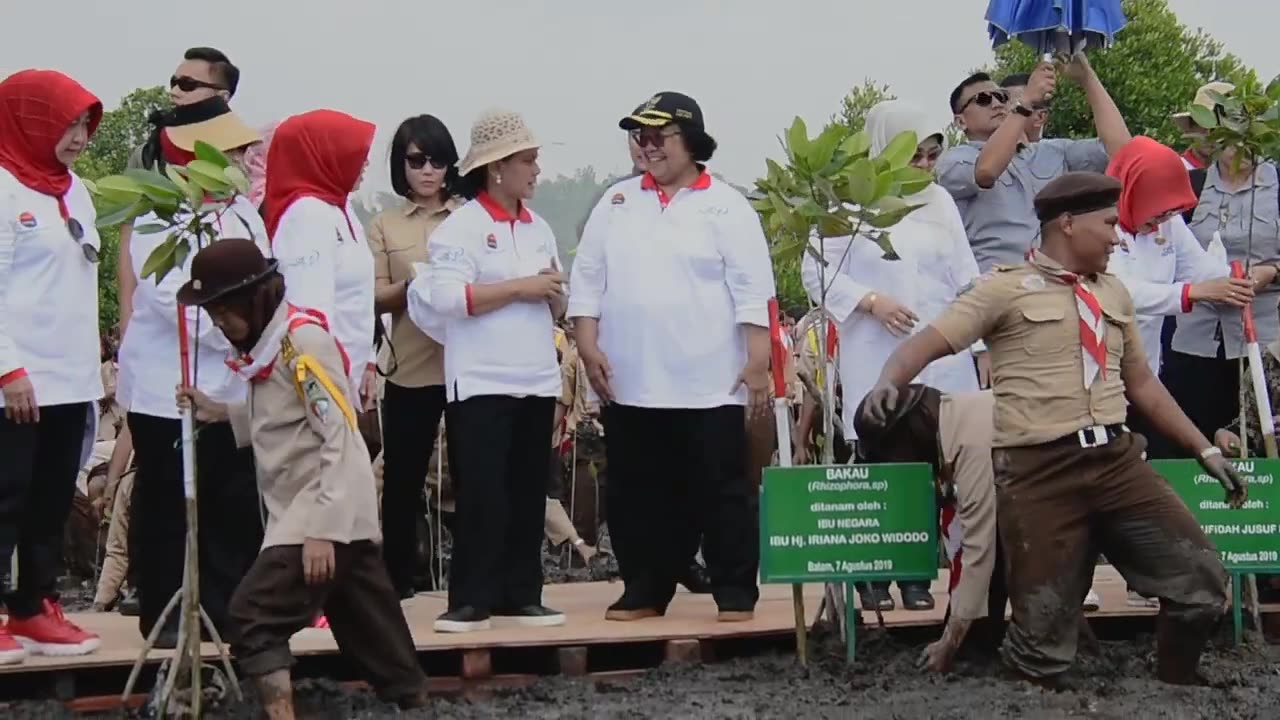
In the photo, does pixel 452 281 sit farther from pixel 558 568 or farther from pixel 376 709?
pixel 558 568

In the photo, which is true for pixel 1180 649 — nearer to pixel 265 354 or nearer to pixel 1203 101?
pixel 1203 101

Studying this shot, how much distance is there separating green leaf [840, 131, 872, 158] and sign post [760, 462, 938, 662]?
1127 mm

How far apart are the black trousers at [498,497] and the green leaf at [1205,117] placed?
2888 millimetres

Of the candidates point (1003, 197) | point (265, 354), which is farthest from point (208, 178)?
point (1003, 197)

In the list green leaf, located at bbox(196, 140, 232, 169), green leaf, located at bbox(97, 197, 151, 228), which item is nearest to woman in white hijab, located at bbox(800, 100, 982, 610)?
green leaf, located at bbox(196, 140, 232, 169)

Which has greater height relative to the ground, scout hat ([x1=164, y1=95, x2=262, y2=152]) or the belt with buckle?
scout hat ([x1=164, y1=95, x2=262, y2=152])

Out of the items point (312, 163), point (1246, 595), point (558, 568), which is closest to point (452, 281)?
point (312, 163)

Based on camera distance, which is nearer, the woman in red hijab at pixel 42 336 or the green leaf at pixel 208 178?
the green leaf at pixel 208 178

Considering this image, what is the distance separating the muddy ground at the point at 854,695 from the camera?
6.10 meters

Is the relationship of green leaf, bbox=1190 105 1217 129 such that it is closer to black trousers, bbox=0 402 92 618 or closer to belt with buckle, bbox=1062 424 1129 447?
belt with buckle, bbox=1062 424 1129 447

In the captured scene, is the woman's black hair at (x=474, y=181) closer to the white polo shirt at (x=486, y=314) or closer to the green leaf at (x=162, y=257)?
the white polo shirt at (x=486, y=314)

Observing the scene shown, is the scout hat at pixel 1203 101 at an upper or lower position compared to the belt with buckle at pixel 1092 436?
upper

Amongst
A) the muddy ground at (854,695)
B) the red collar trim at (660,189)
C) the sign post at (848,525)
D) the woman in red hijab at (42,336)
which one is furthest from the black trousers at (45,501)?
the sign post at (848,525)

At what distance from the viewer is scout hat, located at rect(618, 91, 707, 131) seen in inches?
295
